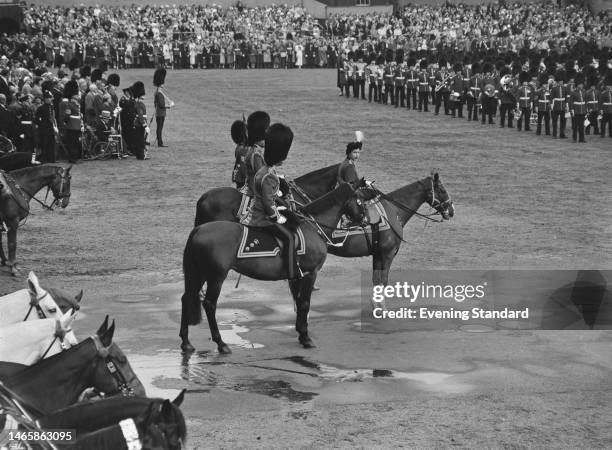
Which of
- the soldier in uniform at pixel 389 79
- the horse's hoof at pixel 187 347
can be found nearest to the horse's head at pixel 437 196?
the horse's hoof at pixel 187 347

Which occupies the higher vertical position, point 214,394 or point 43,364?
point 43,364

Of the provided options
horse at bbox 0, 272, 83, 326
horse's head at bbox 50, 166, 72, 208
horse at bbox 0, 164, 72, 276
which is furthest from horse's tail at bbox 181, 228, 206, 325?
horse's head at bbox 50, 166, 72, 208

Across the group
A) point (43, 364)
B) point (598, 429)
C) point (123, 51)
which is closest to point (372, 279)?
point (598, 429)

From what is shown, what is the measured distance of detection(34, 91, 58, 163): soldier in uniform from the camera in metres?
21.9

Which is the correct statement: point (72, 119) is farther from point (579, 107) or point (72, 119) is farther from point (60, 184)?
point (579, 107)

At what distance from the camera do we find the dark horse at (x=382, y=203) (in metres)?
12.3

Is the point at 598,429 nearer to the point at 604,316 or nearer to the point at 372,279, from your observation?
the point at 604,316

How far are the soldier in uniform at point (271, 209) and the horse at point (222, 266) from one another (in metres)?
0.10

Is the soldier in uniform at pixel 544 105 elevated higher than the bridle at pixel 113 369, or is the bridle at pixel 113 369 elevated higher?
the bridle at pixel 113 369

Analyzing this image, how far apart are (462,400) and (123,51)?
133 ft

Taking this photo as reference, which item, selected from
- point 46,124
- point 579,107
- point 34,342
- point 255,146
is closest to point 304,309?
point 255,146

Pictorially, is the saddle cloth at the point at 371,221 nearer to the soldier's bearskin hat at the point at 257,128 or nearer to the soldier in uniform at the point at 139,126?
the soldier's bearskin hat at the point at 257,128

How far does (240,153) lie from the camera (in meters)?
15.2

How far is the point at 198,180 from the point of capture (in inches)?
806
